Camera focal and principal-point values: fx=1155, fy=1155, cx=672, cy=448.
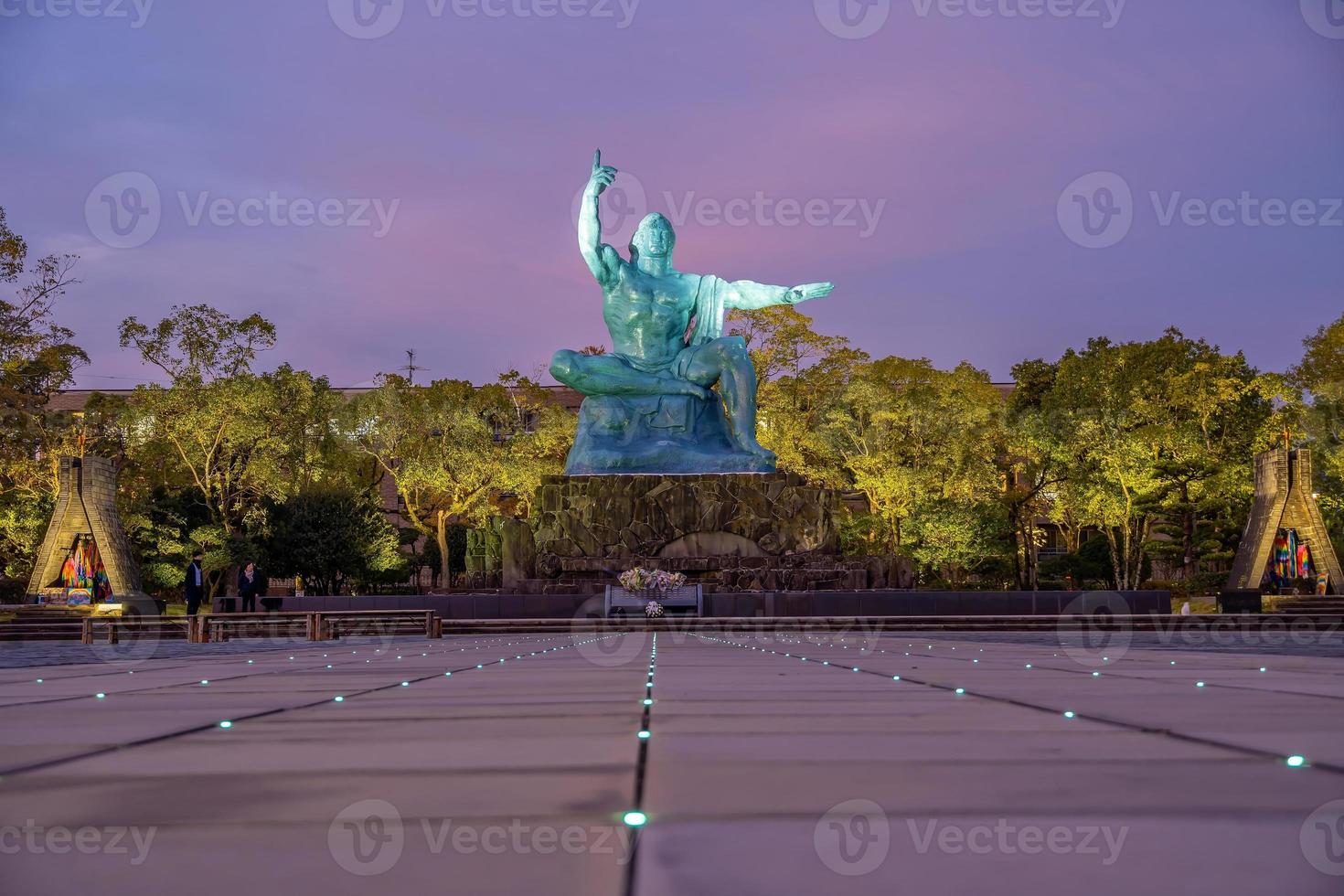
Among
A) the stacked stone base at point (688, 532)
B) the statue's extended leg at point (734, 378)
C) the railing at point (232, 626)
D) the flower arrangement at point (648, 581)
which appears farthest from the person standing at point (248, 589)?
the statue's extended leg at point (734, 378)

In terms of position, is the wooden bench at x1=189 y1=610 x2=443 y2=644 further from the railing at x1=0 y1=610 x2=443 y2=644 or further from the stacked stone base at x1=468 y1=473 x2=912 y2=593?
the stacked stone base at x1=468 y1=473 x2=912 y2=593

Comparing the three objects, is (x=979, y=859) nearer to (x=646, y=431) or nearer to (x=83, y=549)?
(x=646, y=431)

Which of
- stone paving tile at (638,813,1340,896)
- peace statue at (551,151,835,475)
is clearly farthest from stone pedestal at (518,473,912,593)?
stone paving tile at (638,813,1340,896)

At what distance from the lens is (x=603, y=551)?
21.1 meters

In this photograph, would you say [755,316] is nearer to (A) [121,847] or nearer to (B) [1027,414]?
(B) [1027,414]

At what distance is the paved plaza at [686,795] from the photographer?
1.30 metres

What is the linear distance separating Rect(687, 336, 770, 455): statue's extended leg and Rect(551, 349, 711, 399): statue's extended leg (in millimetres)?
336

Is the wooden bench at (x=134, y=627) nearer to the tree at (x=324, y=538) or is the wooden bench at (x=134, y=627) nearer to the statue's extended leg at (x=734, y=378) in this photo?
the statue's extended leg at (x=734, y=378)

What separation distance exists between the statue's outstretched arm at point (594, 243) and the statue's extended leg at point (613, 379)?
175cm

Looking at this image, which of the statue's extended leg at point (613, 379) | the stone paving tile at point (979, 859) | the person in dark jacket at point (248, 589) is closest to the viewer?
the stone paving tile at point (979, 859)

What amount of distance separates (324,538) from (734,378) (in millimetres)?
18169

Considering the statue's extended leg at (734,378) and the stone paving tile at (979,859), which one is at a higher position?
the statue's extended leg at (734,378)

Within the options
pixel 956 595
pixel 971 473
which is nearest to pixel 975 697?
pixel 956 595

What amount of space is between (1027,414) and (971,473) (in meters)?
3.19
